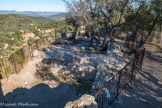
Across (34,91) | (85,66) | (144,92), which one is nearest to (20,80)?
(34,91)

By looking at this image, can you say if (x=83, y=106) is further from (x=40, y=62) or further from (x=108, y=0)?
(x=108, y=0)

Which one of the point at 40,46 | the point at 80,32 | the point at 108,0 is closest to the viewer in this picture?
the point at 108,0

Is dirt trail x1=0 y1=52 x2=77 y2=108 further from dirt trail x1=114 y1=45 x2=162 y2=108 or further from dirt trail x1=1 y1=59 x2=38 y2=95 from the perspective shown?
dirt trail x1=114 y1=45 x2=162 y2=108

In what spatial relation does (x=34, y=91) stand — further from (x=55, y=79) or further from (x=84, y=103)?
(x=84, y=103)

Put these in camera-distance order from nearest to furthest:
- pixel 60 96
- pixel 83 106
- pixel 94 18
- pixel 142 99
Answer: pixel 83 106
pixel 142 99
pixel 60 96
pixel 94 18

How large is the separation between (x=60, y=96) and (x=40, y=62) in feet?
13.3

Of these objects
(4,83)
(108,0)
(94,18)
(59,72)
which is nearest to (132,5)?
(108,0)

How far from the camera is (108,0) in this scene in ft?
32.4

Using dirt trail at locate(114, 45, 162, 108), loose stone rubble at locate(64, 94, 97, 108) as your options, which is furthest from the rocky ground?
loose stone rubble at locate(64, 94, 97, 108)

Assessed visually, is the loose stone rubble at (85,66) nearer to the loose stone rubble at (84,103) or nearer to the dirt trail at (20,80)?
the dirt trail at (20,80)

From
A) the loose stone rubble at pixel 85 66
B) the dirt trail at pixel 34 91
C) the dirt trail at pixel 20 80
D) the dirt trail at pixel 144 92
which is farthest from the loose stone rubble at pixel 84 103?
the dirt trail at pixel 20 80

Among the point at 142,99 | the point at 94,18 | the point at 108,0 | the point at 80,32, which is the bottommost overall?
the point at 142,99

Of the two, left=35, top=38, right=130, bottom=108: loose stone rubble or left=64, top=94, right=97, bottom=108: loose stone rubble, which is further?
left=35, top=38, right=130, bottom=108: loose stone rubble

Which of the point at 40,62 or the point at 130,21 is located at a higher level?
the point at 130,21
